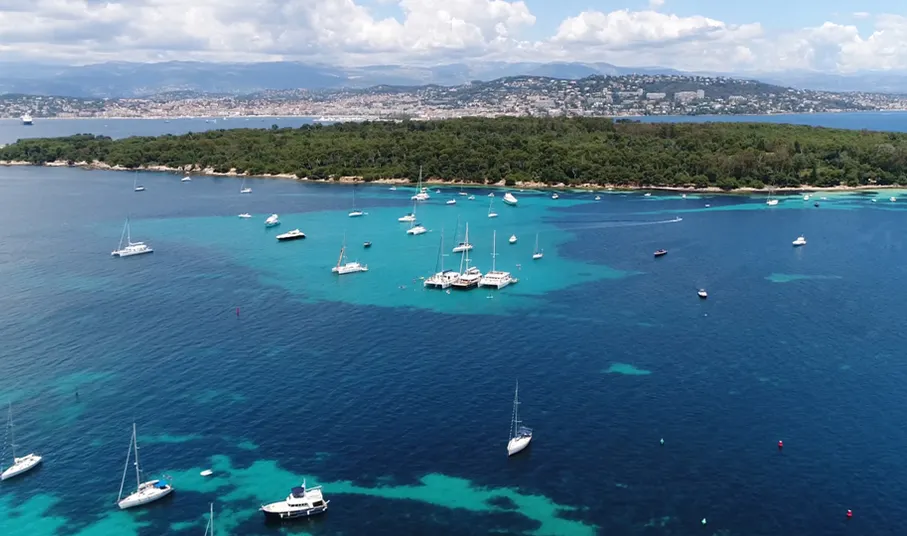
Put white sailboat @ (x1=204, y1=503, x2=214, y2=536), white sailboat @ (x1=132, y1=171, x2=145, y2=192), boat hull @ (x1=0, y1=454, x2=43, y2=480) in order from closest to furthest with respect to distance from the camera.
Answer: white sailboat @ (x1=204, y1=503, x2=214, y2=536), boat hull @ (x1=0, y1=454, x2=43, y2=480), white sailboat @ (x1=132, y1=171, x2=145, y2=192)

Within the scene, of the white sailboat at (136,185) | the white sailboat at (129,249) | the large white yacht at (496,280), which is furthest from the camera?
the white sailboat at (136,185)

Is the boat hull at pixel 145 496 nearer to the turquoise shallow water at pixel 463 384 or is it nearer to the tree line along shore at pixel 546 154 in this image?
the turquoise shallow water at pixel 463 384

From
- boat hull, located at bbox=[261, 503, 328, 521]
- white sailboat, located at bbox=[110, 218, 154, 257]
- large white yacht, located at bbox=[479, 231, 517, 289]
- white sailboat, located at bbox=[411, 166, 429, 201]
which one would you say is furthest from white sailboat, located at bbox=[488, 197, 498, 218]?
boat hull, located at bbox=[261, 503, 328, 521]

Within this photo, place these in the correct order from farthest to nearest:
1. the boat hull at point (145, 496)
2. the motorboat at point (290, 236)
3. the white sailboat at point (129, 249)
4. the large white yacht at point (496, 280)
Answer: the motorboat at point (290, 236) → the white sailboat at point (129, 249) → the large white yacht at point (496, 280) → the boat hull at point (145, 496)

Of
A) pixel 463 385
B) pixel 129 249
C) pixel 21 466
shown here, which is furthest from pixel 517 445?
pixel 129 249

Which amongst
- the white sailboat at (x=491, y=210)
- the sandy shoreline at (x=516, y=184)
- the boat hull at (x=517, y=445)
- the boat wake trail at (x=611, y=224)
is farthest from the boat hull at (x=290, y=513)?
the sandy shoreline at (x=516, y=184)

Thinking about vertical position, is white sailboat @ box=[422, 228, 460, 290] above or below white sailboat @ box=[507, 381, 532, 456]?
above

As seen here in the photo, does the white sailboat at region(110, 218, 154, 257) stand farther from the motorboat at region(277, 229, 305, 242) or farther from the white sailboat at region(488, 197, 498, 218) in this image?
the white sailboat at region(488, 197, 498, 218)

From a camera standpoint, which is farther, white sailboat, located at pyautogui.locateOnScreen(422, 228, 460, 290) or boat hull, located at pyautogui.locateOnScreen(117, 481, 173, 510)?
white sailboat, located at pyautogui.locateOnScreen(422, 228, 460, 290)

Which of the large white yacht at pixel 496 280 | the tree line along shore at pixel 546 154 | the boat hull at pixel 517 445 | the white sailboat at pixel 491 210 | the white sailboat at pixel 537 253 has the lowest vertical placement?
the boat hull at pixel 517 445
